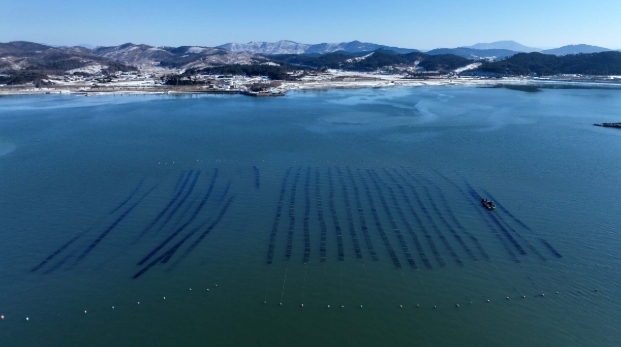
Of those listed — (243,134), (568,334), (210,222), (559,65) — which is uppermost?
(559,65)

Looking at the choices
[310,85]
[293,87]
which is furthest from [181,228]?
[310,85]

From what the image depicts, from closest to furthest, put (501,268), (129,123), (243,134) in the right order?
1. (501,268)
2. (243,134)
3. (129,123)

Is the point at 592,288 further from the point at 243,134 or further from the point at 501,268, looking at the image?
the point at 243,134

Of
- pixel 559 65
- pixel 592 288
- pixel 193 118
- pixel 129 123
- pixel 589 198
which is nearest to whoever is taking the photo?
pixel 592 288

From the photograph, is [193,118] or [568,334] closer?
[568,334]

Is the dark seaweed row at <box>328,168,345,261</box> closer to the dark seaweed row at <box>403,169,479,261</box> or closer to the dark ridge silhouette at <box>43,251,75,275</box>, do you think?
the dark seaweed row at <box>403,169,479,261</box>

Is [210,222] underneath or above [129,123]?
underneath

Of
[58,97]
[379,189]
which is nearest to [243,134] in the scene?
[379,189]

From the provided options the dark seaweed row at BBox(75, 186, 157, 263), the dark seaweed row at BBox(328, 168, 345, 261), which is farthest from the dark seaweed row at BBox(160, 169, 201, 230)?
the dark seaweed row at BBox(328, 168, 345, 261)

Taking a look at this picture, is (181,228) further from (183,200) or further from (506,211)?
(506,211)
